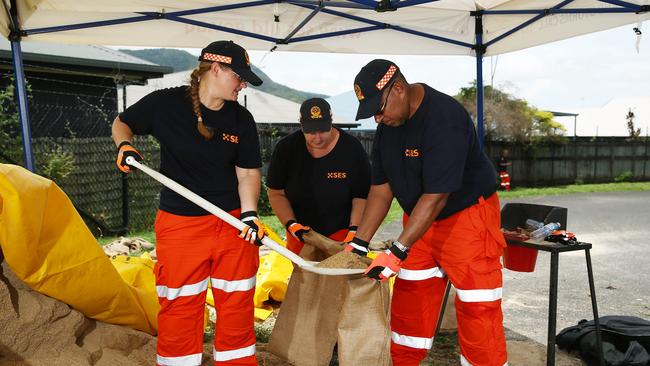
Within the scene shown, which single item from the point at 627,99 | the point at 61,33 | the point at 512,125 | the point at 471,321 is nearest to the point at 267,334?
the point at 471,321

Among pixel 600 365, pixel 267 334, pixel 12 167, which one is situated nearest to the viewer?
pixel 12 167

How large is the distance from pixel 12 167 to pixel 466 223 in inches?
90.3

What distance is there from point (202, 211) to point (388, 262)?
0.97m

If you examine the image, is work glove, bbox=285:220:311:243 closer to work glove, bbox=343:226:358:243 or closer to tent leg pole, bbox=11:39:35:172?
work glove, bbox=343:226:358:243

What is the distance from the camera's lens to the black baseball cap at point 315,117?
3449 millimetres

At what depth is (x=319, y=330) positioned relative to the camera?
332cm

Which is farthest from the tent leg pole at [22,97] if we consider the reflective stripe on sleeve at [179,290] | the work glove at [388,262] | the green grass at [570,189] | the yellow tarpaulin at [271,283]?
the green grass at [570,189]

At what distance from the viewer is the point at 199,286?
2.87 meters

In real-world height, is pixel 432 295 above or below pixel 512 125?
below

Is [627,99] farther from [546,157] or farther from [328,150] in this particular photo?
[328,150]

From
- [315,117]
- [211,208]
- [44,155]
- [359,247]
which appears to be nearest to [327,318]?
[359,247]

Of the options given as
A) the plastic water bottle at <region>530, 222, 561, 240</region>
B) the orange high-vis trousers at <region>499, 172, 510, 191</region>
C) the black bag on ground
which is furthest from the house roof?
the orange high-vis trousers at <region>499, 172, 510, 191</region>

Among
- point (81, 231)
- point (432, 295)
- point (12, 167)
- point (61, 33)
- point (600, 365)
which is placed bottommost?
point (600, 365)

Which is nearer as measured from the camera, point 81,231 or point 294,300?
point 81,231
